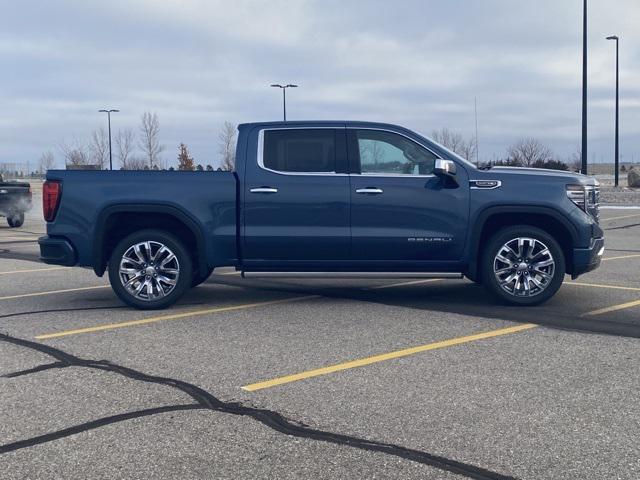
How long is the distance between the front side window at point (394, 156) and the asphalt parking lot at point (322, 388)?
1496mm

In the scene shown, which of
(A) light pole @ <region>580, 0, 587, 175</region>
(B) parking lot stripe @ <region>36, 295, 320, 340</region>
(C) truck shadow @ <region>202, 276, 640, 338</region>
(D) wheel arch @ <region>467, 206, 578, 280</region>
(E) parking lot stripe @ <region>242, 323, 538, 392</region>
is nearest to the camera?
(E) parking lot stripe @ <region>242, 323, 538, 392</region>

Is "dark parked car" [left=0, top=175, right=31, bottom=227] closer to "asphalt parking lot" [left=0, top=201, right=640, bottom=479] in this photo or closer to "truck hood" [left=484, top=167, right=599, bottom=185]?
"asphalt parking lot" [left=0, top=201, right=640, bottom=479]

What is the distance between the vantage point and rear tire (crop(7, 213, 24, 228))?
2342 cm

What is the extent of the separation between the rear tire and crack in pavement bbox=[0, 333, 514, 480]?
18.1m

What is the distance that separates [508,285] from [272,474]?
17.8ft

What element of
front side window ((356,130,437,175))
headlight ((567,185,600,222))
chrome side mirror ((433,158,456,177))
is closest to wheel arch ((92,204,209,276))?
front side window ((356,130,437,175))

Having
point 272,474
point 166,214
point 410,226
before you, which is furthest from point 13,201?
point 272,474

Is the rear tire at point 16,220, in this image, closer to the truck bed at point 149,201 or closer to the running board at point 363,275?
the truck bed at point 149,201

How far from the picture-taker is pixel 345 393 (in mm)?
5668

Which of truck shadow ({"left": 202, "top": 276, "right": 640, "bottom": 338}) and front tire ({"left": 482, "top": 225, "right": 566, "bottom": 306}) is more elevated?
front tire ({"left": 482, "top": 225, "right": 566, "bottom": 306})

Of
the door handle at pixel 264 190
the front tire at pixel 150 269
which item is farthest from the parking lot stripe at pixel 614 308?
the front tire at pixel 150 269

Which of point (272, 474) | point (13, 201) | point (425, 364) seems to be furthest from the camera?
point (13, 201)

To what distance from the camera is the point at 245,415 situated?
204 inches

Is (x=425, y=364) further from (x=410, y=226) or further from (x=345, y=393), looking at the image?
(x=410, y=226)
